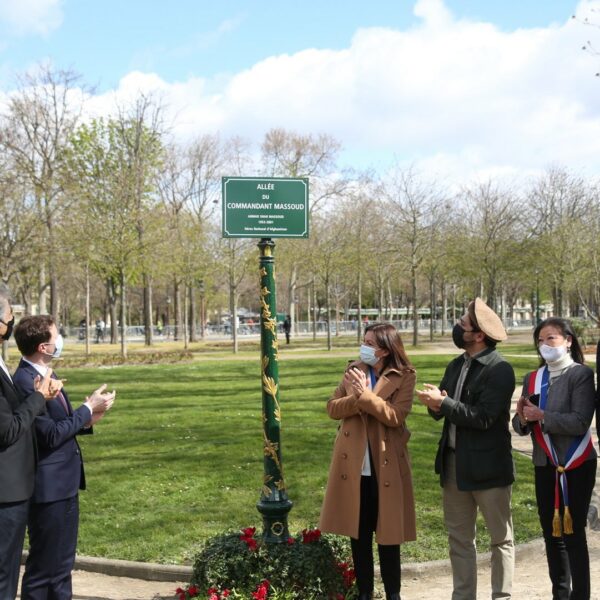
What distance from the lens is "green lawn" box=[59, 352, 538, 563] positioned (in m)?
6.61

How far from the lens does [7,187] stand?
26.0 m

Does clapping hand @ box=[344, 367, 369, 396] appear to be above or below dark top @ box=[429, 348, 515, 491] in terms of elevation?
above

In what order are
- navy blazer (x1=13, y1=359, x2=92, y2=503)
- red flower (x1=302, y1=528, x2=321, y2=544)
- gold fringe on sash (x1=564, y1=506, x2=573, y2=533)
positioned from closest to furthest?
1. navy blazer (x1=13, y1=359, x2=92, y2=503)
2. gold fringe on sash (x1=564, y1=506, x2=573, y2=533)
3. red flower (x1=302, y1=528, x2=321, y2=544)

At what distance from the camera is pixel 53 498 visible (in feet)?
13.5

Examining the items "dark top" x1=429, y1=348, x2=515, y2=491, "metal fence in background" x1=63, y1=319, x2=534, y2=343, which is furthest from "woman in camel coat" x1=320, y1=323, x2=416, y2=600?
"metal fence in background" x1=63, y1=319, x2=534, y2=343

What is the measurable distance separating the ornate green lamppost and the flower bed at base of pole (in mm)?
147

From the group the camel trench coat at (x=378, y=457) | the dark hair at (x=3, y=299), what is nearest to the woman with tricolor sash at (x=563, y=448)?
the camel trench coat at (x=378, y=457)

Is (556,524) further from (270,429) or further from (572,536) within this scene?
(270,429)

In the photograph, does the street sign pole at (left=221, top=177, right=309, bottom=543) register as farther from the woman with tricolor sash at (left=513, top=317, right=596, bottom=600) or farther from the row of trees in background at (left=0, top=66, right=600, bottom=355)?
the row of trees in background at (left=0, top=66, right=600, bottom=355)

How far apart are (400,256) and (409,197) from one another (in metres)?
3.75

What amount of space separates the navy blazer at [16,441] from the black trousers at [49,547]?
1.08ft

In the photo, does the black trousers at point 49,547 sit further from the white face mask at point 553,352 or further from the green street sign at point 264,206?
the white face mask at point 553,352

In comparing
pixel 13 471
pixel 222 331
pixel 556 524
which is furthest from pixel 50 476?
pixel 222 331

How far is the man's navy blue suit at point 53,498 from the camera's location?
4.10m
